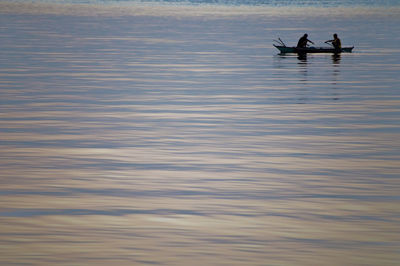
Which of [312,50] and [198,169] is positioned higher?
[198,169]

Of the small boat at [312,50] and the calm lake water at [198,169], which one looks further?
the small boat at [312,50]

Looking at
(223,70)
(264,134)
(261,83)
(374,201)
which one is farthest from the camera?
(223,70)

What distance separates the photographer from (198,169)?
55.6 ft

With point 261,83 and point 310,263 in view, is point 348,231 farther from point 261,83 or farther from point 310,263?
point 261,83

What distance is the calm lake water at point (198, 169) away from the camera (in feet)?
38.8

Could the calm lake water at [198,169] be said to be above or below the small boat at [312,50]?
above

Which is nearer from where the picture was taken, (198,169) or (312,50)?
(198,169)

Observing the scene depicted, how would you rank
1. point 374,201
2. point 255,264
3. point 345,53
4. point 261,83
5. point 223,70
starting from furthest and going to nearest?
point 345,53, point 223,70, point 261,83, point 374,201, point 255,264

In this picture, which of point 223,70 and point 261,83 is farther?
point 223,70

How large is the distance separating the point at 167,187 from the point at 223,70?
25735 millimetres

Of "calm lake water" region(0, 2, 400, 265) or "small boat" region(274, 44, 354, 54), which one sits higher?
"calm lake water" region(0, 2, 400, 265)

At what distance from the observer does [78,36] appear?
239 ft

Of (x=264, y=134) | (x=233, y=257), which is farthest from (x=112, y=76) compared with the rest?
(x=233, y=257)

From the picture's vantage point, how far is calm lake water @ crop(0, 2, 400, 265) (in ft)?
38.8
